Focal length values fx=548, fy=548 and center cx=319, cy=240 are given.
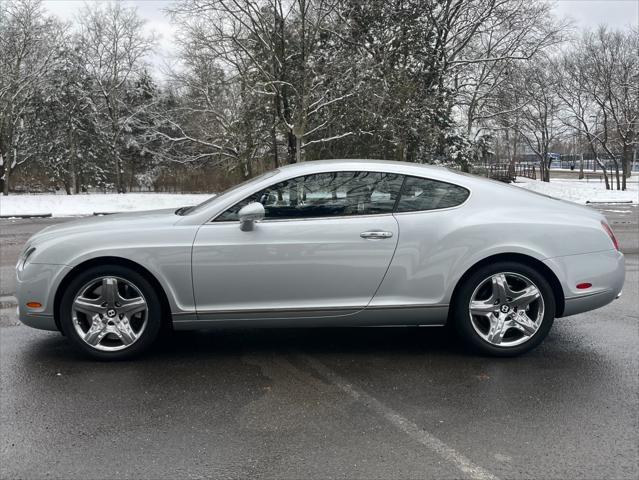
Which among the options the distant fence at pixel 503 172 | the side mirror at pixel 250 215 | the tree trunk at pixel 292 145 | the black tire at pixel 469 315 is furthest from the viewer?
the distant fence at pixel 503 172

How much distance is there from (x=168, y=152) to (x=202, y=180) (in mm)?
3045

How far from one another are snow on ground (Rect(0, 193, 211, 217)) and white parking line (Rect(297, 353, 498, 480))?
57.3ft

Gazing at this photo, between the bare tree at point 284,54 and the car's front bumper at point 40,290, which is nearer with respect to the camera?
the car's front bumper at point 40,290

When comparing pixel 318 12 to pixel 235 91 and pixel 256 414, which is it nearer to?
pixel 235 91

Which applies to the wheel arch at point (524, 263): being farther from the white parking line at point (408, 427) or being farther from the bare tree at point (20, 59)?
the bare tree at point (20, 59)

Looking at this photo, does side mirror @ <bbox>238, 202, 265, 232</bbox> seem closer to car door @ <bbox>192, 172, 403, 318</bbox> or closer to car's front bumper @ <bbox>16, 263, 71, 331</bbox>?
car door @ <bbox>192, 172, 403, 318</bbox>

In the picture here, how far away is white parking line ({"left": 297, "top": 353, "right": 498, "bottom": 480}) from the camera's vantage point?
8.73 ft

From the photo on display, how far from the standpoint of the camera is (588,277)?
415 cm

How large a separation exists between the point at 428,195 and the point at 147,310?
7.44 feet

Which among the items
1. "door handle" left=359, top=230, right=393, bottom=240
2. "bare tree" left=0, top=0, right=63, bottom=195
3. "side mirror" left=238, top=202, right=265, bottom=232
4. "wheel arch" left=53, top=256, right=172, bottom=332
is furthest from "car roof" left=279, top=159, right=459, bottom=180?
"bare tree" left=0, top=0, right=63, bottom=195

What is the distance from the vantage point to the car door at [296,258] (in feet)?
13.0

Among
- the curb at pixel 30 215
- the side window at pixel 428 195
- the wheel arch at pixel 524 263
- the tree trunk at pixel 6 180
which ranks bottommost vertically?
the wheel arch at pixel 524 263

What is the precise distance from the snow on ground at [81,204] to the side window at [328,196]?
55.6ft

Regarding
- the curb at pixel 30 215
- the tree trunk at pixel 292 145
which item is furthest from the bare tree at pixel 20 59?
the tree trunk at pixel 292 145
